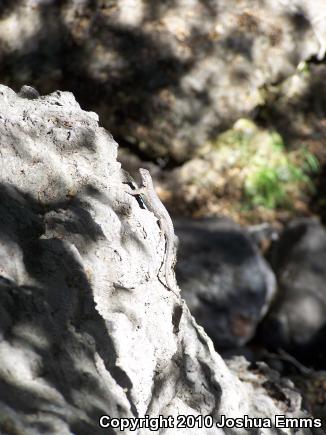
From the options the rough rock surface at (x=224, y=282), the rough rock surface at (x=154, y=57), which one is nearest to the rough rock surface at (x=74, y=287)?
the rough rock surface at (x=224, y=282)

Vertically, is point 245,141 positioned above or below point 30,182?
above

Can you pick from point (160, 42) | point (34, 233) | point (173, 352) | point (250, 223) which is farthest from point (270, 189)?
A: point (34, 233)

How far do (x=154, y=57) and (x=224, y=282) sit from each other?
115 inches

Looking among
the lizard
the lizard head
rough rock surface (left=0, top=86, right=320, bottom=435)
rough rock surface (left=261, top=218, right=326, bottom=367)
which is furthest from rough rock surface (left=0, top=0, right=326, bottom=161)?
rough rock surface (left=0, top=86, right=320, bottom=435)

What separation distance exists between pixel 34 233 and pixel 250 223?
4.49 meters

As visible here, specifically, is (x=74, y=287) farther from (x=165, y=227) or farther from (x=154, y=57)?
(x=154, y=57)

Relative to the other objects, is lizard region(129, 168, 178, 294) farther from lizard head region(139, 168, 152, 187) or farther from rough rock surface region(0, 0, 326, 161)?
rough rock surface region(0, 0, 326, 161)

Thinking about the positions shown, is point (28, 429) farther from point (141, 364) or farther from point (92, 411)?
point (141, 364)

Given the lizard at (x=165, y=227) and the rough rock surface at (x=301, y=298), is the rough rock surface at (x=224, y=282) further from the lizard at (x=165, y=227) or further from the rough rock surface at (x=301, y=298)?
the lizard at (x=165, y=227)

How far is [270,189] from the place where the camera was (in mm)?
7090

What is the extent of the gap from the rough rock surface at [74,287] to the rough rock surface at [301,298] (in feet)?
8.28

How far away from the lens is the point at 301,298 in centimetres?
569

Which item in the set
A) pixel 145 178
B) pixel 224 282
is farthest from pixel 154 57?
pixel 224 282

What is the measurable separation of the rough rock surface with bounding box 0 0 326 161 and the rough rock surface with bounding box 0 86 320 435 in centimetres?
327
